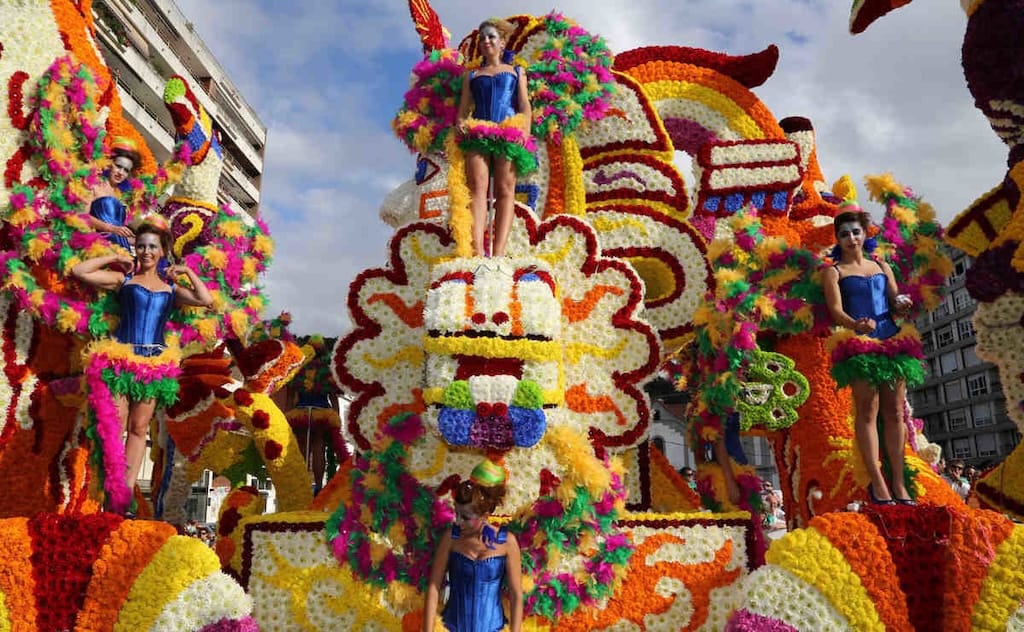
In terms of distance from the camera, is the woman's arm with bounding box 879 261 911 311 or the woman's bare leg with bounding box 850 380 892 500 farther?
the woman's arm with bounding box 879 261 911 311

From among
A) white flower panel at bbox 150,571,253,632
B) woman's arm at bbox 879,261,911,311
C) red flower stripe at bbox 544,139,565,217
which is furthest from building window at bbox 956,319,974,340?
white flower panel at bbox 150,571,253,632

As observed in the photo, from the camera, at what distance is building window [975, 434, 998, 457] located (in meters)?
30.9

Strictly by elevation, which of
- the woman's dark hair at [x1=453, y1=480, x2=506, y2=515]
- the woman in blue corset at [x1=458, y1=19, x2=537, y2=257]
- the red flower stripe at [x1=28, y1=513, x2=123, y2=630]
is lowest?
the red flower stripe at [x1=28, y1=513, x2=123, y2=630]

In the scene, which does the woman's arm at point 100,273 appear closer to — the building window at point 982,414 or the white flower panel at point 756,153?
the white flower panel at point 756,153

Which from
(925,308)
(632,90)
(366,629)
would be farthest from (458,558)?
(632,90)

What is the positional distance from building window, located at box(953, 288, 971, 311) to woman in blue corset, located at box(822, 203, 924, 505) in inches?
1333

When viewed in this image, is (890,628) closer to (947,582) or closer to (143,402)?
(947,582)

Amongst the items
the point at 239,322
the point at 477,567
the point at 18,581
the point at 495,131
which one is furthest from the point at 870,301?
the point at 18,581

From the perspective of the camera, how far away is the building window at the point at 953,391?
109 feet

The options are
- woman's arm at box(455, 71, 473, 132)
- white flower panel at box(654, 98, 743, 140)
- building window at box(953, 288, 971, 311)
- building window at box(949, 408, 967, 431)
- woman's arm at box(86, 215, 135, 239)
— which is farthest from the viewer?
building window at box(949, 408, 967, 431)

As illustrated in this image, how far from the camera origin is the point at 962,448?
108 ft

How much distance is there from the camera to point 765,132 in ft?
17.5

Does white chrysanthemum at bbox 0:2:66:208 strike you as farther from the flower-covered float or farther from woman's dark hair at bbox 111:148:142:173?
woman's dark hair at bbox 111:148:142:173

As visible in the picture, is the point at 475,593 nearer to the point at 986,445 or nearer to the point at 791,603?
the point at 791,603
